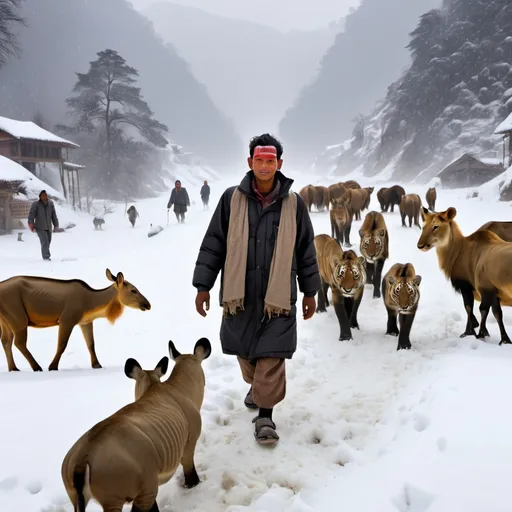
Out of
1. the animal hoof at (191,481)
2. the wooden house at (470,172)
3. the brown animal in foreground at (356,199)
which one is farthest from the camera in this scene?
the wooden house at (470,172)

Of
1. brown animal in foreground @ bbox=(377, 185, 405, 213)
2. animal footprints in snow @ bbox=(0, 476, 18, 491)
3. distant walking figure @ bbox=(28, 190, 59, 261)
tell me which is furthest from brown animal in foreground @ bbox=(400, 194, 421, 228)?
animal footprints in snow @ bbox=(0, 476, 18, 491)

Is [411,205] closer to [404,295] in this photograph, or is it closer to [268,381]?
[404,295]

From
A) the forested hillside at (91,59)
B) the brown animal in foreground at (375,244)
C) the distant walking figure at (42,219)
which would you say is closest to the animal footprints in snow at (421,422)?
the brown animal in foreground at (375,244)

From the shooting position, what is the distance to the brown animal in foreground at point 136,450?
6.18 ft

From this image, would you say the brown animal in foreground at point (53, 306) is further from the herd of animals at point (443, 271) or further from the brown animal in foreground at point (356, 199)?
the brown animal in foreground at point (356, 199)

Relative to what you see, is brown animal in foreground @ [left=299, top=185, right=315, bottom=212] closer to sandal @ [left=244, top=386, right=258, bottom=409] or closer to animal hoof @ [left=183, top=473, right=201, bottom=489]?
sandal @ [left=244, top=386, right=258, bottom=409]

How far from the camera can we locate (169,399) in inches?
101

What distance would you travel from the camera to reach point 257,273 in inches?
131

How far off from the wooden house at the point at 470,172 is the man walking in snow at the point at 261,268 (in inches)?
1116

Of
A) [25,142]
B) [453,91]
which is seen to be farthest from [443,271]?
[453,91]

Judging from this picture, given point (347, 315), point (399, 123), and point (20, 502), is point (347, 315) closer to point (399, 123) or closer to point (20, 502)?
point (20, 502)

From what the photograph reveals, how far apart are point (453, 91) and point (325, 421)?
3960 cm

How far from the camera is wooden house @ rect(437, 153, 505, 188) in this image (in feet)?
91.5

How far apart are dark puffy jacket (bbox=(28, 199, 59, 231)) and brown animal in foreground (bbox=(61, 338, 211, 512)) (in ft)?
34.3
